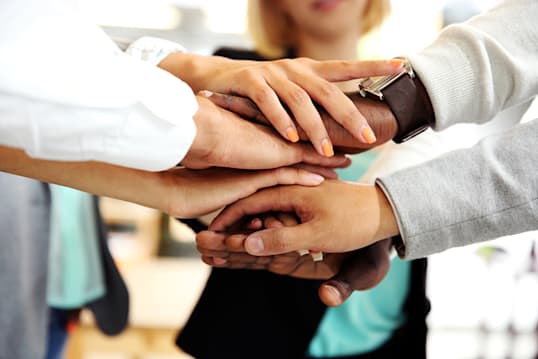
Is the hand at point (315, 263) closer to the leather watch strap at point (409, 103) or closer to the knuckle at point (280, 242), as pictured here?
the knuckle at point (280, 242)

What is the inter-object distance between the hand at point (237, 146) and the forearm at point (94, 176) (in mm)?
64

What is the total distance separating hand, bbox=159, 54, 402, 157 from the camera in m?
0.71

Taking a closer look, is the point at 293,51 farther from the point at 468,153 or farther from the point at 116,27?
the point at 116,27

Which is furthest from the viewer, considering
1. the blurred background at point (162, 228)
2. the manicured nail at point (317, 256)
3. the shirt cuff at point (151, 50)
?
the blurred background at point (162, 228)

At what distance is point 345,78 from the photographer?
78cm

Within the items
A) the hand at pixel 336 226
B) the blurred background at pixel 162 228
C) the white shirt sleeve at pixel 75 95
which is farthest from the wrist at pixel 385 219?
the blurred background at pixel 162 228

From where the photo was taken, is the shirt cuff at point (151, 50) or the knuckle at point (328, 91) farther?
the shirt cuff at point (151, 50)

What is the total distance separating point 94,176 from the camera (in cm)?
72

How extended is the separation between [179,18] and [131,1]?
196mm

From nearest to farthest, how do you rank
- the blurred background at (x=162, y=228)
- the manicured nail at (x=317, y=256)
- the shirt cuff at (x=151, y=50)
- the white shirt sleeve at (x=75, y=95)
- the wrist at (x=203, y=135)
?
the white shirt sleeve at (x=75, y=95) → the wrist at (x=203, y=135) → the manicured nail at (x=317, y=256) → the shirt cuff at (x=151, y=50) → the blurred background at (x=162, y=228)

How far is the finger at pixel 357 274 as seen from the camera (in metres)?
0.74

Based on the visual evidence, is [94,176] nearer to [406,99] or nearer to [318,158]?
[318,158]

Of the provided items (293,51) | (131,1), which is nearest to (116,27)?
(131,1)

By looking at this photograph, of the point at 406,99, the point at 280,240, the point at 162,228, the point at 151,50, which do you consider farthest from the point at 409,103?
the point at 162,228
